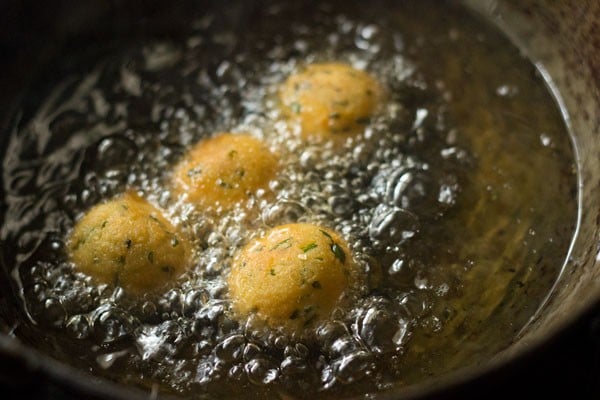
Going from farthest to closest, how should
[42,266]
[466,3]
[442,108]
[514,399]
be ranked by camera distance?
[466,3] → [442,108] → [42,266] → [514,399]

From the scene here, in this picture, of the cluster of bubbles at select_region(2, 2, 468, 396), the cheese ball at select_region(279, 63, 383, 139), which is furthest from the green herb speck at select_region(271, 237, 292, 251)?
the cheese ball at select_region(279, 63, 383, 139)

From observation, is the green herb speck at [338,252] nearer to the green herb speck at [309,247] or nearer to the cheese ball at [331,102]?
the green herb speck at [309,247]

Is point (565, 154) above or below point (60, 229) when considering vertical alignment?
above

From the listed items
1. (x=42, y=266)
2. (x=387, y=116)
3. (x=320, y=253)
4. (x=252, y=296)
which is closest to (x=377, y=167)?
(x=387, y=116)

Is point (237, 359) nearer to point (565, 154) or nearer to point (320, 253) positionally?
point (320, 253)

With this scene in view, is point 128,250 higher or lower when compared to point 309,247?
lower

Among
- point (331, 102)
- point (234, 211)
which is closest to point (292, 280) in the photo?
point (234, 211)

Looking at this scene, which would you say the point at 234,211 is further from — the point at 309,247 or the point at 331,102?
the point at 331,102

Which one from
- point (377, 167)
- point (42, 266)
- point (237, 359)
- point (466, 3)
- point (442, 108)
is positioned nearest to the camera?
point (237, 359)
